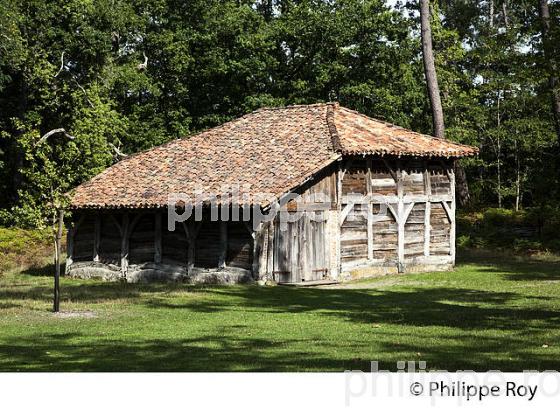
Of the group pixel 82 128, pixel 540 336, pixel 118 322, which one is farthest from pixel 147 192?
pixel 540 336

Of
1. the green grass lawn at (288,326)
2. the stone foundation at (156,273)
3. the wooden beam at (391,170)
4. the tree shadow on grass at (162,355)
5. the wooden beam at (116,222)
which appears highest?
the wooden beam at (391,170)

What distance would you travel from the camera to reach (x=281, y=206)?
2591cm

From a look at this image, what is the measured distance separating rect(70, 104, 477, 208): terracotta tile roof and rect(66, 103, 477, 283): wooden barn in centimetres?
6

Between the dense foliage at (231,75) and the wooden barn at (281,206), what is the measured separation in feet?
30.2

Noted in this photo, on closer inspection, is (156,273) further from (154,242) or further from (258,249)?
(258,249)

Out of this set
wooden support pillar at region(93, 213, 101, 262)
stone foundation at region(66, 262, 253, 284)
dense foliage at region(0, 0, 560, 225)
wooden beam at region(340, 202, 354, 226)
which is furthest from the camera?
dense foliage at region(0, 0, 560, 225)

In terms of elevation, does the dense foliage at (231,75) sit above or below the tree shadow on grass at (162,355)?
above

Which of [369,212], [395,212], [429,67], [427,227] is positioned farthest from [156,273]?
[429,67]

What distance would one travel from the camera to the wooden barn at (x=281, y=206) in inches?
1025

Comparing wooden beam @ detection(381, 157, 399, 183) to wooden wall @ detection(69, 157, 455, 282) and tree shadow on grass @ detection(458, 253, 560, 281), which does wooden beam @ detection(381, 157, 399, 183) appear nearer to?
wooden wall @ detection(69, 157, 455, 282)

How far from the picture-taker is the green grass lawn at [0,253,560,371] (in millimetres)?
11820

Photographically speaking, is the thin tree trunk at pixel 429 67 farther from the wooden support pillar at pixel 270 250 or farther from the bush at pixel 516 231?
the wooden support pillar at pixel 270 250

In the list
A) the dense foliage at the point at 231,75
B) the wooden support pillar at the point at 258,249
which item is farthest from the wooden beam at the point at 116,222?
the dense foliage at the point at 231,75

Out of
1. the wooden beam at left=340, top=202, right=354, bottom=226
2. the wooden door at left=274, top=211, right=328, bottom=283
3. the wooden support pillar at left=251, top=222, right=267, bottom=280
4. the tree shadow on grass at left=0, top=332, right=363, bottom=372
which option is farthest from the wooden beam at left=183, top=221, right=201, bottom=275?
the tree shadow on grass at left=0, top=332, right=363, bottom=372
